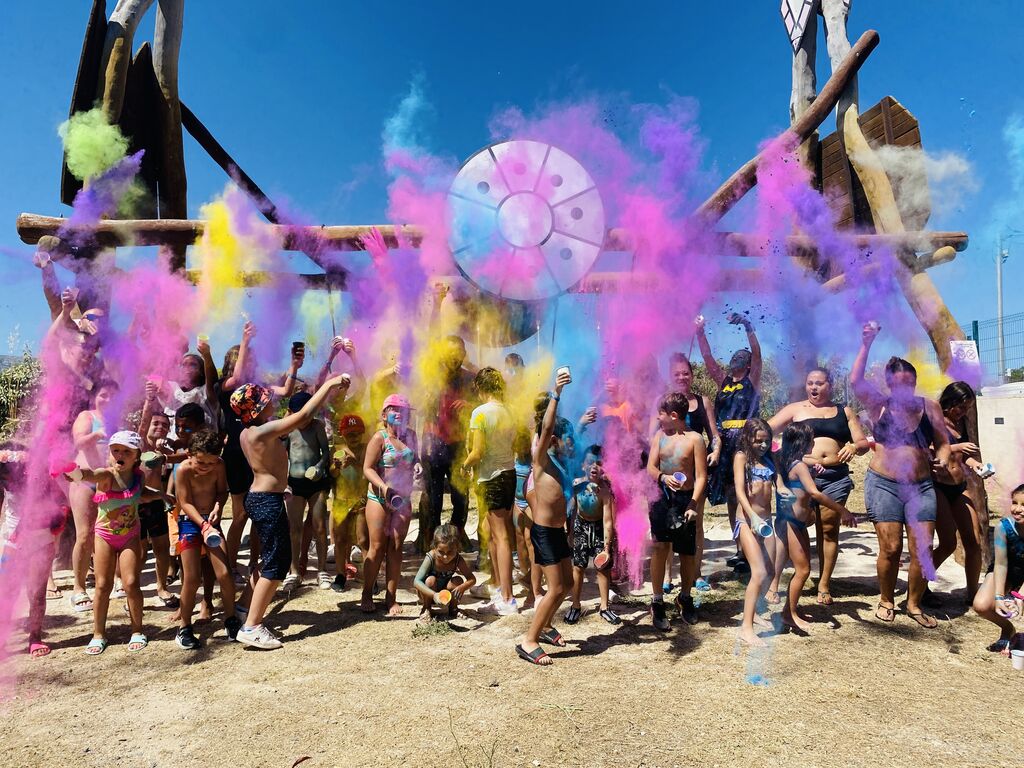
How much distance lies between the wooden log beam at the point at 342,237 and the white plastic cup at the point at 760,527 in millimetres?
3152

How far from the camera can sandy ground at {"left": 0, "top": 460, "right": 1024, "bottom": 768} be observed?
2906mm

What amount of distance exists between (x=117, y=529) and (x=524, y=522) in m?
3.03

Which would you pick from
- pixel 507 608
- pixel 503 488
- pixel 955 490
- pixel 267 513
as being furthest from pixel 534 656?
pixel 955 490

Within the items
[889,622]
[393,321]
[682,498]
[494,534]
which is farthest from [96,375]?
[889,622]

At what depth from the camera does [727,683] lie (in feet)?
11.8

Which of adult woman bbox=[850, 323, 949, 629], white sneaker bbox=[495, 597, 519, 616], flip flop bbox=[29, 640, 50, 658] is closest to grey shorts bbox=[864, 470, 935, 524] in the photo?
adult woman bbox=[850, 323, 949, 629]

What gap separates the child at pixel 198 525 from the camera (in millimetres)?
4277

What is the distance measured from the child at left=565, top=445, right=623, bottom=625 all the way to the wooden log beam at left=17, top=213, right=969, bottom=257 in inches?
105

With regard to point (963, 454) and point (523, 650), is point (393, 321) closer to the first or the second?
point (523, 650)

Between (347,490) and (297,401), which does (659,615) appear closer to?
(347,490)

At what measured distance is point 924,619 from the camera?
4.57 metres

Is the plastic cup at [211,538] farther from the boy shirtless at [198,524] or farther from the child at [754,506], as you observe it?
the child at [754,506]

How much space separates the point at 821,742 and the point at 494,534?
2.62 metres

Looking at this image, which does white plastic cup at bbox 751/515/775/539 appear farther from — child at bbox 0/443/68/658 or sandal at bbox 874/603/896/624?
child at bbox 0/443/68/658
